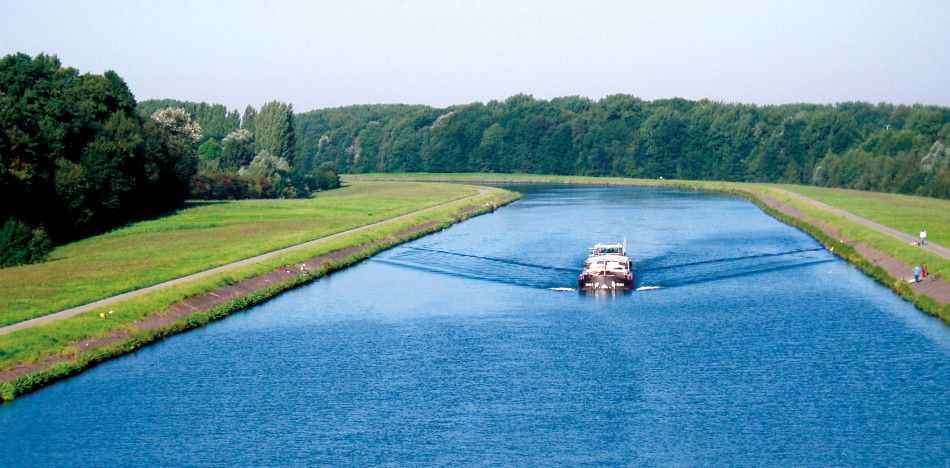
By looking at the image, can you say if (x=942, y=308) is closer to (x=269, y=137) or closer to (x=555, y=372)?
(x=555, y=372)

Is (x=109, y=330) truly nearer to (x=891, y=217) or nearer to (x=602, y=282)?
(x=602, y=282)

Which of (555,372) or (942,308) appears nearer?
(555,372)

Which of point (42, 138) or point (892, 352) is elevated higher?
point (42, 138)

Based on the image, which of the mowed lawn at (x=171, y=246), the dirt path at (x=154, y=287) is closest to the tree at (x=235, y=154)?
the mowed lawn at (x=171, y=246)

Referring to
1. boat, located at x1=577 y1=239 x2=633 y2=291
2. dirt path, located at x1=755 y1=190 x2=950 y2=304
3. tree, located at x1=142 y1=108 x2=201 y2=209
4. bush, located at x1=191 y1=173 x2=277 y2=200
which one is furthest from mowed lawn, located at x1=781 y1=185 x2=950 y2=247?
bush, located at x1=191 y1=173 x2=277 y2=200

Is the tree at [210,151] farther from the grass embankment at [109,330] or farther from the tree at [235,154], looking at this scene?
the grass embankment at [109,330]

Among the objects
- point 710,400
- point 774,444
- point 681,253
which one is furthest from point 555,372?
point 681,253

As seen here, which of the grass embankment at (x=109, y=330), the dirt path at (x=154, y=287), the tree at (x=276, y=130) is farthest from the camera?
the tree at (x=276, y=130)
